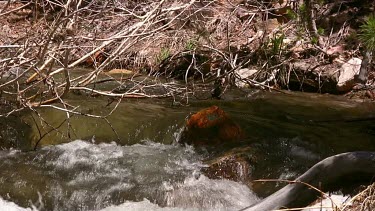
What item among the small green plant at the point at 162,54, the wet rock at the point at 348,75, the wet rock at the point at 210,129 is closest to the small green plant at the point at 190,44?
the small green plant at the point at 162,54

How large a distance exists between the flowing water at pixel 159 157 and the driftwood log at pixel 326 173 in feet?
3.26

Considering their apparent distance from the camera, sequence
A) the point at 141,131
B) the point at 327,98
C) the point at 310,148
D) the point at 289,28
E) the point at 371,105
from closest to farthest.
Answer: the point at 310,148 → the point at 141,131 → the point at 371,105 → the point at 327,98 → the point at 289,28

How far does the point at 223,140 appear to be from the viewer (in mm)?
5336

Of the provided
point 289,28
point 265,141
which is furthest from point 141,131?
point 289,28

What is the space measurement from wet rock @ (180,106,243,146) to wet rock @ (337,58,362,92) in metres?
2.44

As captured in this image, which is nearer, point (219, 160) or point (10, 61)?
point (10, 61)

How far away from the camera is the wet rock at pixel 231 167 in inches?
182

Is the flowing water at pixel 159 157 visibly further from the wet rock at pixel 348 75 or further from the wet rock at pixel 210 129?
the wet rock at pixel 348 75

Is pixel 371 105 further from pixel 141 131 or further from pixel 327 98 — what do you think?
pixel 141 131

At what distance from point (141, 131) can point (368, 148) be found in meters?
2.14

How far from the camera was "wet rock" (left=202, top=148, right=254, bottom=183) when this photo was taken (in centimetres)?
463

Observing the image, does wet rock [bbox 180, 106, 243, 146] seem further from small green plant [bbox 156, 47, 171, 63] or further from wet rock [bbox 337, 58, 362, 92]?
small green plant [bbox 156, 47, 171, 63]

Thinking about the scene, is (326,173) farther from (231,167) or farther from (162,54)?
(162,54)

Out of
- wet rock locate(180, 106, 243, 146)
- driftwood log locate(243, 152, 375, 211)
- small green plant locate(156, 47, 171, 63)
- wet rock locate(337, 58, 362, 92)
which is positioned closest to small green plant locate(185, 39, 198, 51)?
small green plant locate(156, 47, 171, 63)
